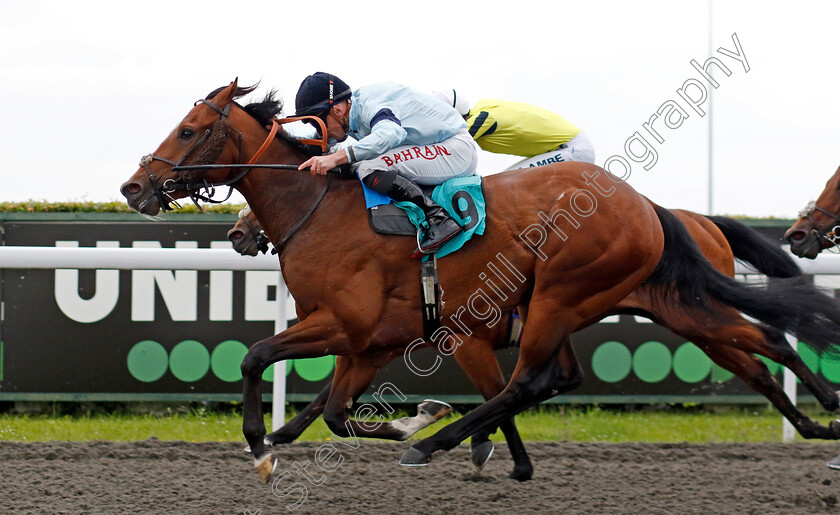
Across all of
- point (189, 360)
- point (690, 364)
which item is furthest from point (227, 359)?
point (690, 364)

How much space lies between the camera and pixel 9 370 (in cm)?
534

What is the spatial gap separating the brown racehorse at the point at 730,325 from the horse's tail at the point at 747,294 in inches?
5.8

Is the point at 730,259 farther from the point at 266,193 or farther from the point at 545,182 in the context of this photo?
the point at 266,193

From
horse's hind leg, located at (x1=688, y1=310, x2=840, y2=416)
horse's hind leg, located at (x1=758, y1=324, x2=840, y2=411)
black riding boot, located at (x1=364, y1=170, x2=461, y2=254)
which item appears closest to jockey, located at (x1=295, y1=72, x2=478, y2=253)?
black riding boot, located at (x1=364, y1=170, x2=461, y2=254)

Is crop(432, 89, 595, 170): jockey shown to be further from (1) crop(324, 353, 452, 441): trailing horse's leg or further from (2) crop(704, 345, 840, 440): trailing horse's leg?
(1) crop(324, 353, 452, 441): trailing horse's leg

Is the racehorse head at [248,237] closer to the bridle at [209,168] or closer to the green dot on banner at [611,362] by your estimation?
the bridle at [209,168]

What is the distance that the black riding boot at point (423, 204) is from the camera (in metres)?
3.34

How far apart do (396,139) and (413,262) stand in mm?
477

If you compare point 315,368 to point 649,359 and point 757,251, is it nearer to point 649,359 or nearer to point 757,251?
point 649,359

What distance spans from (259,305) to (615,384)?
2332 mm

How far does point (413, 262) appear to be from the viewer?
339 centimetres

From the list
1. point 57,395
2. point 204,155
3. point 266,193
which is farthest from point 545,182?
point 57,395

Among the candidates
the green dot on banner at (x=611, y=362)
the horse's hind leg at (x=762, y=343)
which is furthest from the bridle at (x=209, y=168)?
the green dot on banner at (x=611, y=362)

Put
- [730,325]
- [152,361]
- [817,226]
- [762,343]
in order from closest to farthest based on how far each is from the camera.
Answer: [730,325], [762,343], [817,226], [152,361]
